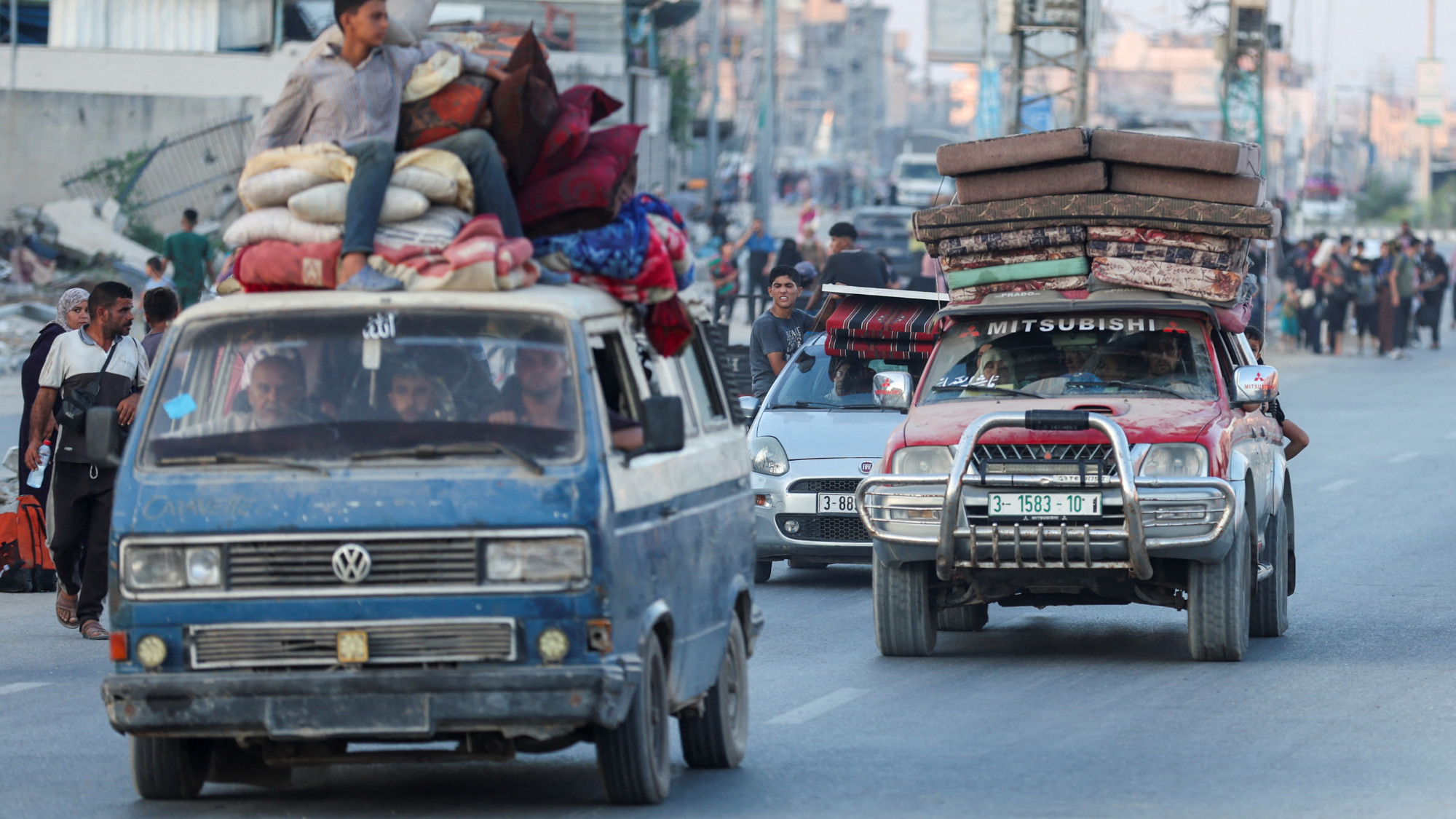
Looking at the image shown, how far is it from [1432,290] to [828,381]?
3172cm

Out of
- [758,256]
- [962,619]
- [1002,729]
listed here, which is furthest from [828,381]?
[758,256]

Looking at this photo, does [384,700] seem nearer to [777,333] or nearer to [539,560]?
[539,560]

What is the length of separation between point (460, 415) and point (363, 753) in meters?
1.10

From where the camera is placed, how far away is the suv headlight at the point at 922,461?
10758 mm

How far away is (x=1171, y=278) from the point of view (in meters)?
11.5

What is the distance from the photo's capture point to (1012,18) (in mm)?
35250

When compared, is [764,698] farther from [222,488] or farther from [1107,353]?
[222,488]

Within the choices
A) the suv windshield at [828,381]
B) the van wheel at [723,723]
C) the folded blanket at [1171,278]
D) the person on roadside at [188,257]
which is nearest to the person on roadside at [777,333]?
the suv windshield at [828,381]

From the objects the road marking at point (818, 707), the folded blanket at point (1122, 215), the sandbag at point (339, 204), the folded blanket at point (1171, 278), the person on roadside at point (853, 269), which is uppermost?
the sandbag at point (339, 204)

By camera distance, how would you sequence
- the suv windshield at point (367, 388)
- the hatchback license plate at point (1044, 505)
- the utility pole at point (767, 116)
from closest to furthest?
the suv windshield at point (367, 388) → the hatchback license plate at point (1044, 505) → the utility pole at point (767, 116)

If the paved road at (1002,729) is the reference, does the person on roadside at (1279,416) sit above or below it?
above

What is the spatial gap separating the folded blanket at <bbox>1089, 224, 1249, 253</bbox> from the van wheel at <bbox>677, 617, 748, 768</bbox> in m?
4.20

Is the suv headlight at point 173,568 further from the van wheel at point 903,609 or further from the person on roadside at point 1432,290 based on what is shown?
the person on roadside at point 1432,290

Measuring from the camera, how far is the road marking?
367 inches
